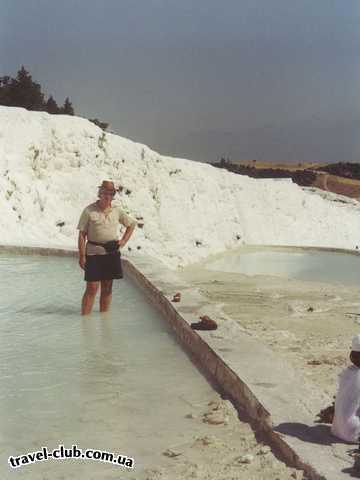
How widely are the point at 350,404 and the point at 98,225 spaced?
156 inches

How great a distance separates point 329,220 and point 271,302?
2578 cm

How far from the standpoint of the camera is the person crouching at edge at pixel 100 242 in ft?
22.0

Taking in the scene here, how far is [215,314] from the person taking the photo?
20.6 feet

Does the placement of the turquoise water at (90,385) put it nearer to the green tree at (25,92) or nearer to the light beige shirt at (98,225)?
the light beige shirt at (98,225)

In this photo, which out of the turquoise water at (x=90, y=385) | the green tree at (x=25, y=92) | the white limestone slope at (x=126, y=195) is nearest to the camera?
the turquoise water at (x=90, y=385)

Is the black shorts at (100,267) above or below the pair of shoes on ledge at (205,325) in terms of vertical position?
above

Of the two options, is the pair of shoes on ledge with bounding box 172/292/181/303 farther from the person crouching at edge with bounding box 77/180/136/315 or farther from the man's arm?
the man's arm

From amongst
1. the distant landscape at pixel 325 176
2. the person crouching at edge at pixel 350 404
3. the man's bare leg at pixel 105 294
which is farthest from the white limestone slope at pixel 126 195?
the distant landscape at pixel 325 176

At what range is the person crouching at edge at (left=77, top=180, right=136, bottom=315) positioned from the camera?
6715 mm

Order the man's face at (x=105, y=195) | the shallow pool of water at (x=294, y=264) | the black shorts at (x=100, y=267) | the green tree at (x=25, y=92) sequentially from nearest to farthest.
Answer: the man's face at (x=105, y=195), the black shorts at (x=100, y=267), the shallow pool of water at (x=294, y=264), the green tree at (x=25, y=92)

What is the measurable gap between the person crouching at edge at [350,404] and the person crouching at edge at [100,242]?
375 cm

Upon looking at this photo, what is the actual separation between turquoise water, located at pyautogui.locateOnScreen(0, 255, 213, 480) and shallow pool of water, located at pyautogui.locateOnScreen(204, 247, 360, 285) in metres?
9.15

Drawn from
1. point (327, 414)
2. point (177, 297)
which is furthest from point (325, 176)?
point (327, 414)

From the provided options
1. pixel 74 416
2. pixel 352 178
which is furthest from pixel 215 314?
pixel 352 178
